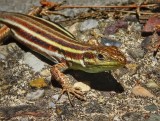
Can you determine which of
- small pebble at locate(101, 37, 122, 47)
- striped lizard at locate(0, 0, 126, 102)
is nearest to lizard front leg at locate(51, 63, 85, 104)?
striped lizard at locate(0, 0, 126, 102)

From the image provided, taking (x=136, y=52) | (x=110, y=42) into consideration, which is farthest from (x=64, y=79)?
(x=136, y=52)

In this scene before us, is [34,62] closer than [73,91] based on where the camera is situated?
No

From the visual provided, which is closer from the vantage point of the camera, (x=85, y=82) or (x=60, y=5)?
(x=85, y=82)

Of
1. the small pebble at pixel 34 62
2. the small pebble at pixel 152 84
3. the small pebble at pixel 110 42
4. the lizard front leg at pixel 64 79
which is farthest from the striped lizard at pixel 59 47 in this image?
the small pebble at pixel 152 84

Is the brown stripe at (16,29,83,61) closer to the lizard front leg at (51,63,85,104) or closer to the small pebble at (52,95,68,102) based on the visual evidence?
the lizard front leg at (51,63,85,104)

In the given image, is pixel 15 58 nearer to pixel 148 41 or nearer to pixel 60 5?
pixel 60 5

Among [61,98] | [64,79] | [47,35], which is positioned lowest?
[61,98]

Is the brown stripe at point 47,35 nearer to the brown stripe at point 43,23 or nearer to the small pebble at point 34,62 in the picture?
the brown stripe at point 43,23

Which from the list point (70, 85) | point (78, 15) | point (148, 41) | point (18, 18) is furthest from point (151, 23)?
point (18, 18)

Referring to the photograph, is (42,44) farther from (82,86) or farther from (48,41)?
(82,86)
